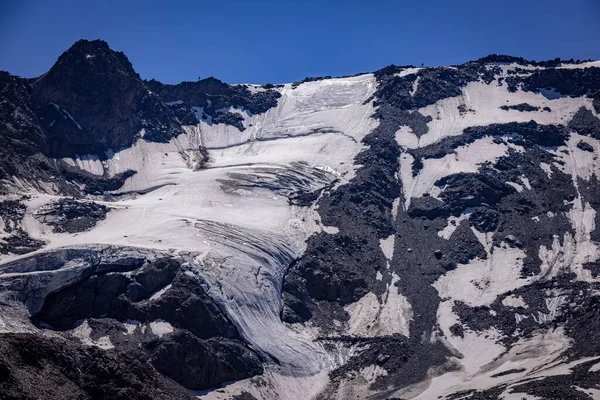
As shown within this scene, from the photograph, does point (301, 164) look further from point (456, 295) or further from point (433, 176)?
point (456, 295)

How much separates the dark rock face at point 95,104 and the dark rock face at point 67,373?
7385cm

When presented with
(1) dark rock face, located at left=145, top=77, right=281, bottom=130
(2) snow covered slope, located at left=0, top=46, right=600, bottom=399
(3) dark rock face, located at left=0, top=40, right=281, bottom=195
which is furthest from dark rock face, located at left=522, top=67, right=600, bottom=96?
(3) dark rock face, located at left=0, top=40, right=281, bottom=195

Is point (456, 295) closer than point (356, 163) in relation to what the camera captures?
Yes

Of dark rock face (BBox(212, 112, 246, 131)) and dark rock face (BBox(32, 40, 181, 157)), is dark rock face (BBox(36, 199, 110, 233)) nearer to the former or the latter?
dark rock face (BBox(32, 40, 181, 157))

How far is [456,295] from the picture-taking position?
94750mm

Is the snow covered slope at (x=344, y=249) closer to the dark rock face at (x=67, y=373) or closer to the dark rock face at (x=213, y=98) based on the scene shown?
the dark rock face at (x=67, y=373)

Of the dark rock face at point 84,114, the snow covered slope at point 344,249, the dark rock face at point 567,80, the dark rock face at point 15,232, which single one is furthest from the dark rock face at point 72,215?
the dark rock face at point 567,80

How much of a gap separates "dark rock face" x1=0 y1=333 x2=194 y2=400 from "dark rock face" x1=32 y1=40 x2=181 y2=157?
7385 centimetres

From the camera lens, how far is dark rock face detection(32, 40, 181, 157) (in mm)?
127625

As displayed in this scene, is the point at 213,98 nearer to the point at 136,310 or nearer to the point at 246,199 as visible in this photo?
the point at 246,199

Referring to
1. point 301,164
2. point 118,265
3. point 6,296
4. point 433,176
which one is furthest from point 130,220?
point 433,176

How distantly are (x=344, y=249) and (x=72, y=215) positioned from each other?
39.2m

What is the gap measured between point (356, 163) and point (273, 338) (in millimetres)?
53372

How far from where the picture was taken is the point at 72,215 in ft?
315
